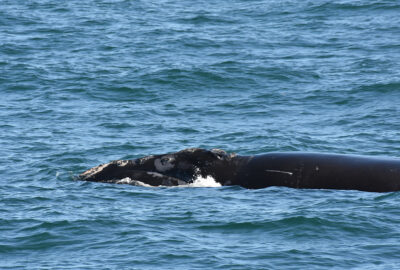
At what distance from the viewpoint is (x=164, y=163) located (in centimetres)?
2073

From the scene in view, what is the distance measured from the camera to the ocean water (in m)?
16.9

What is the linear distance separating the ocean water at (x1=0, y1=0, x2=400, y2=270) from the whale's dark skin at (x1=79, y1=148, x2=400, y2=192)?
35 cm

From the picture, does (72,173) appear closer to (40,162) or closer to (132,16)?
(40,162)

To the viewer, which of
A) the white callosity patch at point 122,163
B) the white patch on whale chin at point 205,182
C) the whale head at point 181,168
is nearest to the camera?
the white patch on whale chin at point 205,182

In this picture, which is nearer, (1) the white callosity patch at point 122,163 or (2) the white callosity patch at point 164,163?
(2) the white callosity patch at point 164,163

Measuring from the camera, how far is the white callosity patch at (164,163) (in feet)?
68.0

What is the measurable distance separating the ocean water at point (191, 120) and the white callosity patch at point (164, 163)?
55 cm

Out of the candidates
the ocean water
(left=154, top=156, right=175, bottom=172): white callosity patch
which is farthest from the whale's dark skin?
the ocean water

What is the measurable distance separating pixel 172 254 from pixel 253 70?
785 inches

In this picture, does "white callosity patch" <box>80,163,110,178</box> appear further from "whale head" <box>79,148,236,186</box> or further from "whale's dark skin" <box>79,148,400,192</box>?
"whale head" <box>79,148,236,186</box>

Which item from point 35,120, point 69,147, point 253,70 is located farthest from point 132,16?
point 69,147

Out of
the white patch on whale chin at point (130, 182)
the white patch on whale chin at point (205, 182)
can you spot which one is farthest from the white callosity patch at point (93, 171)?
the white patch on whale chin at point (205, 182)

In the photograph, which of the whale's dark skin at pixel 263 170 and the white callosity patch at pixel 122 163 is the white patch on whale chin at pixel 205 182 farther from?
the white callosity patch at pixel 122 163

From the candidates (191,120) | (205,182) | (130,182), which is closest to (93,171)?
(130,182)
